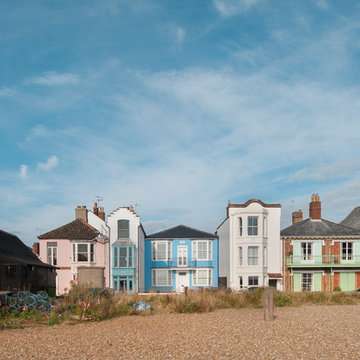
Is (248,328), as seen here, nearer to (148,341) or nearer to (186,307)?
(148,341)

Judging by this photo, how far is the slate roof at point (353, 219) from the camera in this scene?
42.8 m

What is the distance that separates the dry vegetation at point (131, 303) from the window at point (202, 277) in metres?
17.1

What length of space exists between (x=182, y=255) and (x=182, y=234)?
2.04 m

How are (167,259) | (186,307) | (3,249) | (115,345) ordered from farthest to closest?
(167,259)
(3,249)
(186,307)
(115,345)

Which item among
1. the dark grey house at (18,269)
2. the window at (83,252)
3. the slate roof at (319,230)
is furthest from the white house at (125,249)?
the slate roof at (319,230)

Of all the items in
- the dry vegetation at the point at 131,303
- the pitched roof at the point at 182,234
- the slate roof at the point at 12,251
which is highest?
the pitched roof at the point at 182,234

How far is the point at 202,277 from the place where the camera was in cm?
4144

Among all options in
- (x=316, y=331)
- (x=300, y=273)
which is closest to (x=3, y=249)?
(x=316, y=331)

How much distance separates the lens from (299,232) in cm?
3775

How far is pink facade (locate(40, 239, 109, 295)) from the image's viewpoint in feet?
123

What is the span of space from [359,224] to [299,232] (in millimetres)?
8065

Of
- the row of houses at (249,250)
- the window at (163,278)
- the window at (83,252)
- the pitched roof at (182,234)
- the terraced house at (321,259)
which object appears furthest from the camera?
the pitched roof at (182,234)

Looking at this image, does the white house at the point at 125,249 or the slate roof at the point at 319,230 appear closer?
the slate roof at the point at 319,230

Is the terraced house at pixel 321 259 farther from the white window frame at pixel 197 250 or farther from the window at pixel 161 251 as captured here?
the window at pixel 161 251
